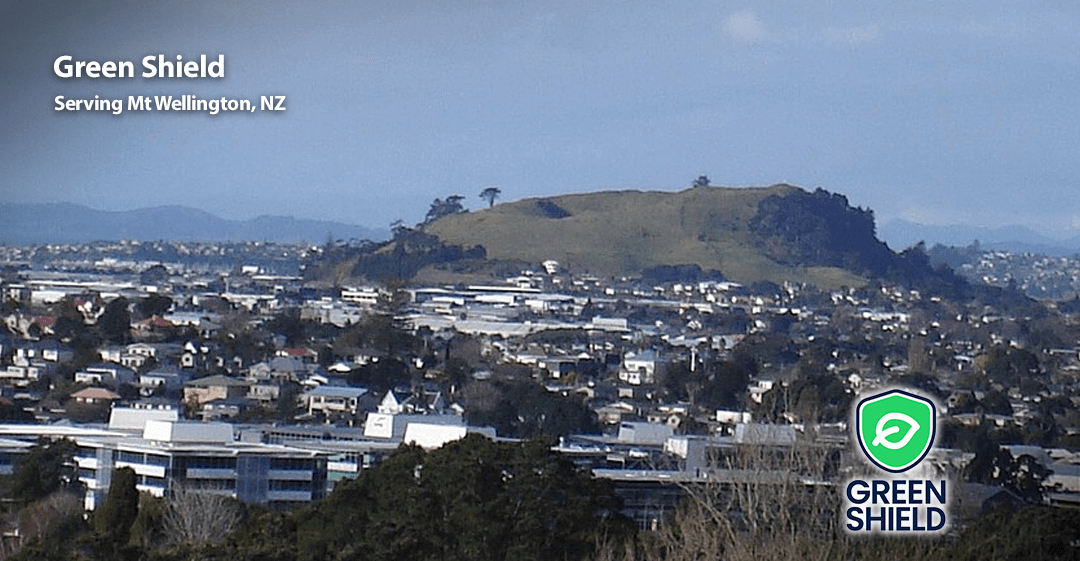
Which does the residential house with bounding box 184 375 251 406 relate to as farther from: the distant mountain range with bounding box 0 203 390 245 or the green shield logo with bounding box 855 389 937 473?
the distant mountain range with bounding box 0 203 390 245

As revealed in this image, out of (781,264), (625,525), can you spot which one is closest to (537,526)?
(625,525)

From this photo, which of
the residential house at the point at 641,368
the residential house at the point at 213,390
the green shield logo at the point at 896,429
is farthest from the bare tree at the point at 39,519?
the residential house at the point at 641,368

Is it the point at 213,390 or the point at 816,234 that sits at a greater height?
the point at 816,234

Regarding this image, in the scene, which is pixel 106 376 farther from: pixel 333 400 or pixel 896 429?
pixel 896 429

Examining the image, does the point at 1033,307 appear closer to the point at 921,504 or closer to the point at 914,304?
the point at 914,304

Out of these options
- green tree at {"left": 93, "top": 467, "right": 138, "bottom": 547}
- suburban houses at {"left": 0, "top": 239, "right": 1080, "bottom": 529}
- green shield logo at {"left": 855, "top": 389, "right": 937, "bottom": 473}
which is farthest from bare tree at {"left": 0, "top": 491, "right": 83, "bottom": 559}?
green shield logo at {"left": 855, "top": 389, "right": 937, "bottom": 473}

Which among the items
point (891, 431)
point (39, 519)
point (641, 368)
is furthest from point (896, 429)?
point (641, 368)
